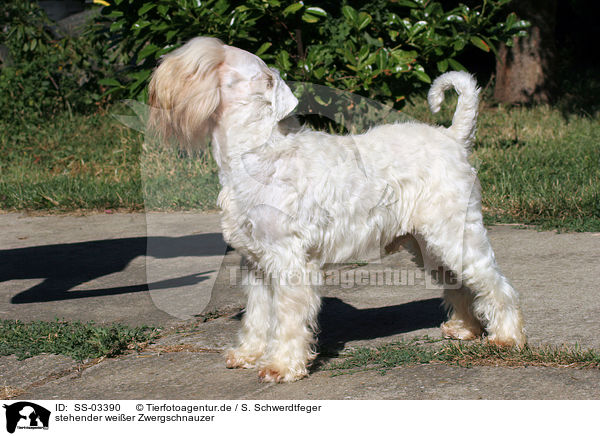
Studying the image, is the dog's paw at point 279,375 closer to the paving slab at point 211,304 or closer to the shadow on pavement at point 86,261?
the paving slab at point 211,304

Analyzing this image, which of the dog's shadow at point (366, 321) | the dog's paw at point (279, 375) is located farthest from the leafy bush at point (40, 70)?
the dog's paw at point (279, 375)

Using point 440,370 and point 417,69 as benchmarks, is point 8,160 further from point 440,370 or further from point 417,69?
point 440,370

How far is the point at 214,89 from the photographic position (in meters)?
3.47

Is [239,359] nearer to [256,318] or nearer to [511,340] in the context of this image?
[256,318]

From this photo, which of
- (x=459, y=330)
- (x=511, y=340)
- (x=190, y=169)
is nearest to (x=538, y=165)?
(x=190, y=169)

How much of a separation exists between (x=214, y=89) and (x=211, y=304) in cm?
173

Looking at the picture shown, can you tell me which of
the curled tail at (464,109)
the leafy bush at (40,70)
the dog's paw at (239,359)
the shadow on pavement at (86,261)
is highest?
the leafy bush at (40,70)

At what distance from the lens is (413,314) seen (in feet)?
14.5

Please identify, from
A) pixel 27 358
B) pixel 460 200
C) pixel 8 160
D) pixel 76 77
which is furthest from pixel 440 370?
pixel 76 77

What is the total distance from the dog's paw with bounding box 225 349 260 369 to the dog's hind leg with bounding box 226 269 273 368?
18 millimetres

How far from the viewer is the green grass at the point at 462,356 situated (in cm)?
331

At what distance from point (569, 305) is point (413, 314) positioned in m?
0.93
